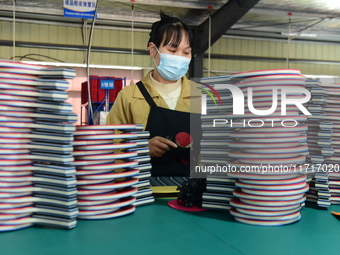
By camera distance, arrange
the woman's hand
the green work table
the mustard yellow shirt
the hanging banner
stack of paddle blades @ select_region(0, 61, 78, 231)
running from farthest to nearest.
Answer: the hanging banner
the mustard yellow shirt
the woman's hand
stack of paddle blades @ select_region(0, 61, 78, 231)
the green work table

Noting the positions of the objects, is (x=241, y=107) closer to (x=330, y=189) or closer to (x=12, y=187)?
(x=330, y=189)

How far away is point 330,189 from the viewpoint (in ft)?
3.92

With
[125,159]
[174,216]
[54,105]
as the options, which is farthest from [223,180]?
[54,105]

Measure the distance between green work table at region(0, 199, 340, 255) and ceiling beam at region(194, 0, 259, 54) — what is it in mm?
6503

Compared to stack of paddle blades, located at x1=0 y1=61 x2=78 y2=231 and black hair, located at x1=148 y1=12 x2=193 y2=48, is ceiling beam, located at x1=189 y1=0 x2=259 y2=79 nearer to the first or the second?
black hair, located at x1=148 y1=12 x2=193 y2=48

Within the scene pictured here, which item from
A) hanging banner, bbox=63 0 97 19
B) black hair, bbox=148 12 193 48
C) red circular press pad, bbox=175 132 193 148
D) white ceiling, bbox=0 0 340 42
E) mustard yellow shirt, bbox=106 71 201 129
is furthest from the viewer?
white ceiling, bbox=0 0 340 42

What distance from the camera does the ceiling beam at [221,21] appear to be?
23.9 ft

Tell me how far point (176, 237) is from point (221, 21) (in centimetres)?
788

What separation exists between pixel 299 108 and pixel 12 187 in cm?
79

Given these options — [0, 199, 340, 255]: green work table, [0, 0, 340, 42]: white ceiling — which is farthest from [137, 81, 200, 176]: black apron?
[0, 0, 340, 42]: white ceiling

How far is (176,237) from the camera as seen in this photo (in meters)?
0.89

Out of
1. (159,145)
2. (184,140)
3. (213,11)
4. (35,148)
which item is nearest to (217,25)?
(213,11)

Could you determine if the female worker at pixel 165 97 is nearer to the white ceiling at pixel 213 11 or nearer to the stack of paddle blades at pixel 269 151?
the stack of paddle blades at pixel 269 151

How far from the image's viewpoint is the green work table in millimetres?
812
